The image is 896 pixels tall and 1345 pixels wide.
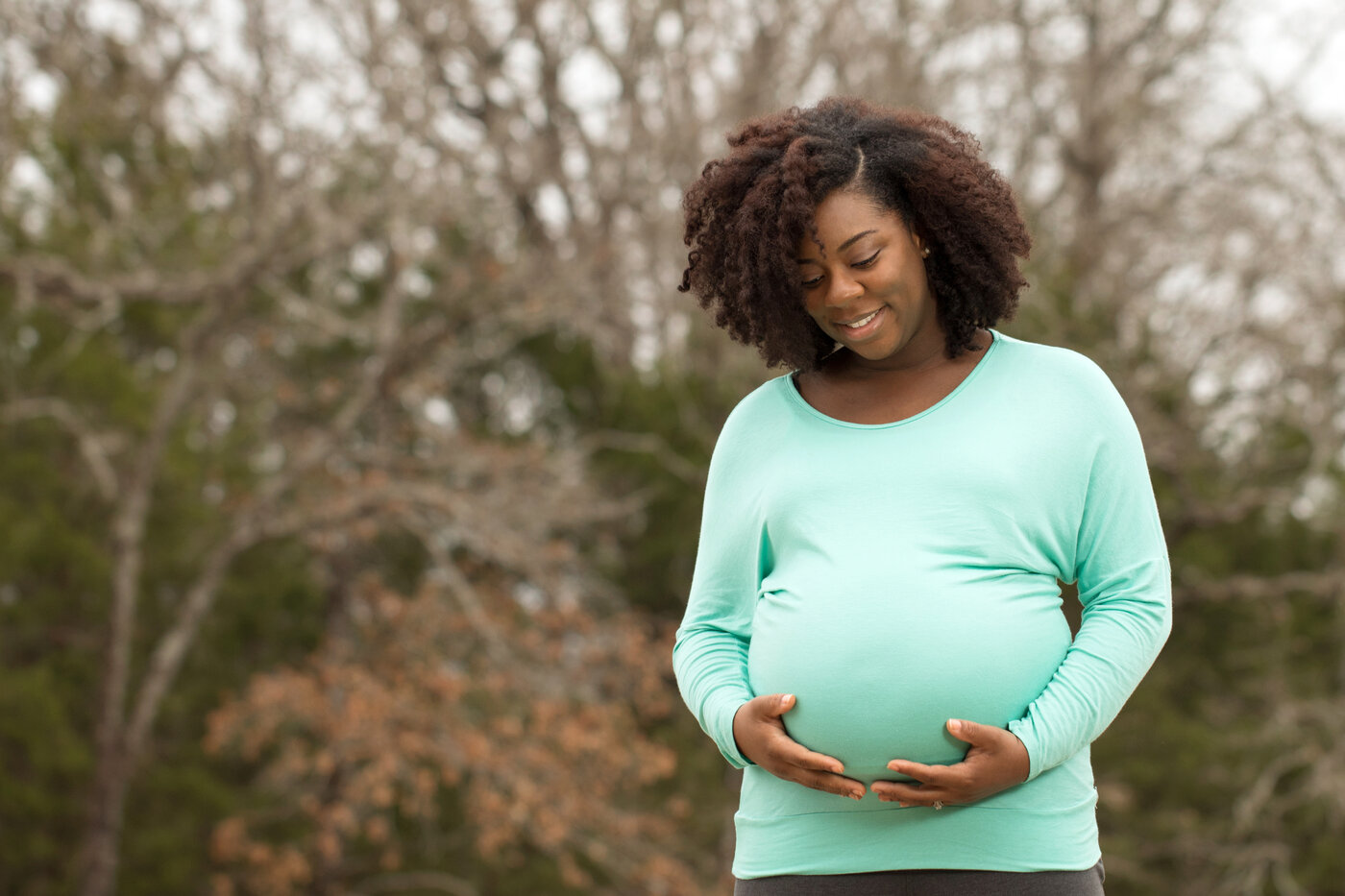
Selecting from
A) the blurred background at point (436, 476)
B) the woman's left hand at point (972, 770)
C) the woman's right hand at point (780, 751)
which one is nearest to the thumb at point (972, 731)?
the woman's left hand at point (972, 770)

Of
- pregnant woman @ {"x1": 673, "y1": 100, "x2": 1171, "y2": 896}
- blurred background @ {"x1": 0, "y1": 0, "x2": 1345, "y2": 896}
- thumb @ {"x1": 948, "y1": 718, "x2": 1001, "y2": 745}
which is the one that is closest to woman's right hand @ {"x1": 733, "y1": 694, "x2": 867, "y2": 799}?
pregnant woman @ {"x1": 673, "y1": 100, "x2": 1171, "y2": 896}

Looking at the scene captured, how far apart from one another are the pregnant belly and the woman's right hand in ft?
0.09

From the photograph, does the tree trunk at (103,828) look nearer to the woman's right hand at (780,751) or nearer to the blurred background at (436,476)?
the blurred background at (436,476)

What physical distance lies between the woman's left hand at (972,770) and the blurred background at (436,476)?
5.95 m

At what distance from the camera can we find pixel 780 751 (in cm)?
155

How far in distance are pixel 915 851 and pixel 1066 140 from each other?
1047cm

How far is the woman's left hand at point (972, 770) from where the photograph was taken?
146 cm

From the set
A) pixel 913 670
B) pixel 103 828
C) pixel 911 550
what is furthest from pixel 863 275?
pixel 103 828

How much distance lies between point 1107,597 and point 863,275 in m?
0.43

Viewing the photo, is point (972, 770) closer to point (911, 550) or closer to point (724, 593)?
point (911, 550)

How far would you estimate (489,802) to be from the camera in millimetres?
7570

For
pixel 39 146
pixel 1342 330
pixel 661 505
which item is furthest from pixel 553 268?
pixel 1342 330

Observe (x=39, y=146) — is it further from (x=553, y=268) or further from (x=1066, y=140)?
(x=1066, y=140)

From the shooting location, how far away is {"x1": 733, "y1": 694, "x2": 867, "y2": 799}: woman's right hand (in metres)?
1.52
